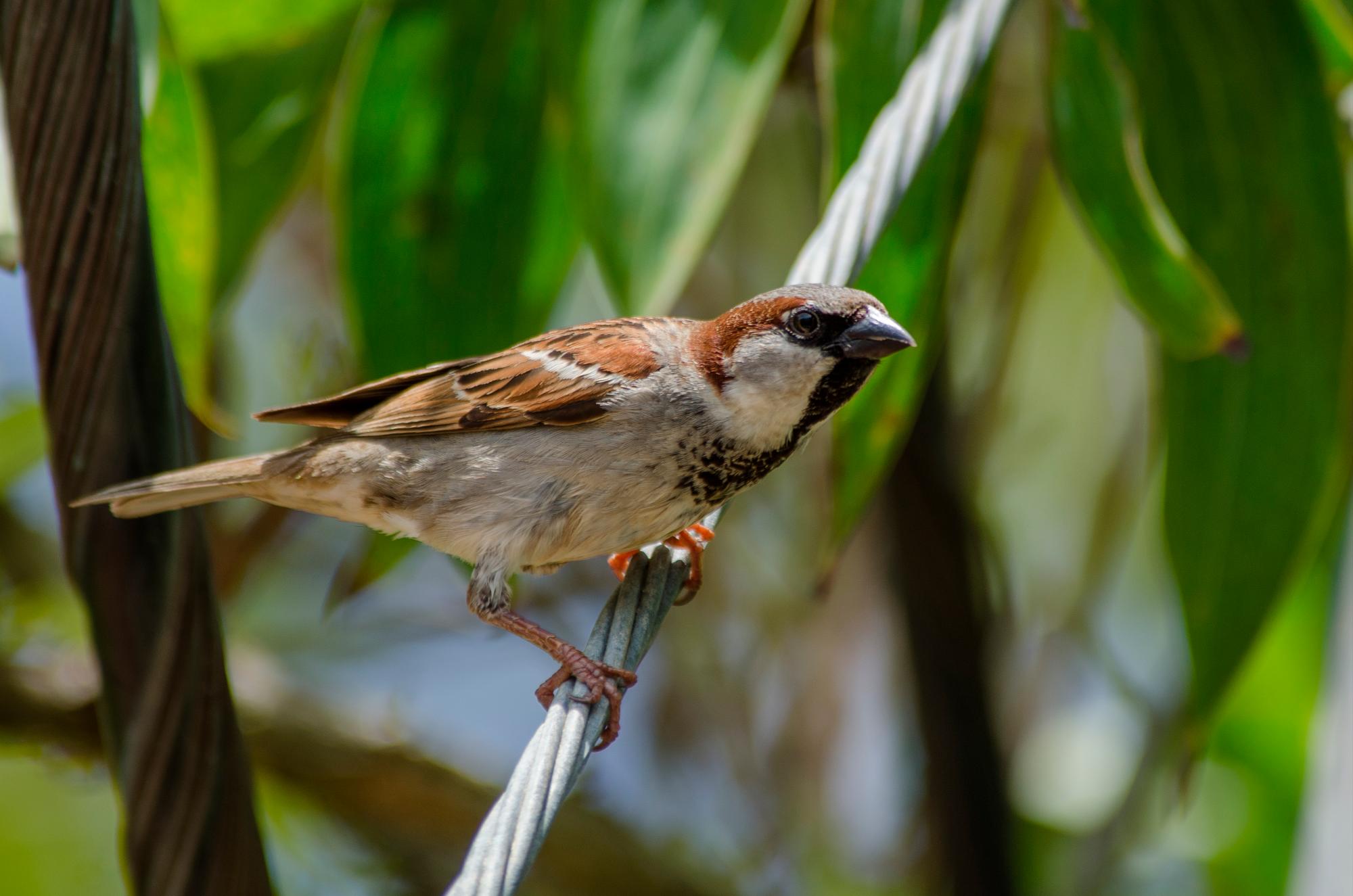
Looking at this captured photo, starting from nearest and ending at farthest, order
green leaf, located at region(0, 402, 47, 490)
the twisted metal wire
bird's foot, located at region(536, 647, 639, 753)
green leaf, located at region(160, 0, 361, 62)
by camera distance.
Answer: the twisted metal wire
bird's foot, located at region(536, 647, 639, 753)
green leaf, located at region(160, 0, 361, 62)
green leaf, located at region(0, 402, 47, 490)

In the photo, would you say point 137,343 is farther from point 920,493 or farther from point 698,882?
point 698,882

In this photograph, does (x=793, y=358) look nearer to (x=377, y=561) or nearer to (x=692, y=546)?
(x=692, y=546)

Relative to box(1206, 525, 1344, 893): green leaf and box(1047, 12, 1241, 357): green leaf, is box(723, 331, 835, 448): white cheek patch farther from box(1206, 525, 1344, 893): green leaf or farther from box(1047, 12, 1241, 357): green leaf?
box(1206, 525, 1344, 893): green leaf

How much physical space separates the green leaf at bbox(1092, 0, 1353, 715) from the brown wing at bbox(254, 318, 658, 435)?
4.66ft

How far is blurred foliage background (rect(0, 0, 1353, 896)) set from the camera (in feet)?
9.53

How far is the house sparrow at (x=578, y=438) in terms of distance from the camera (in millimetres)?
2658

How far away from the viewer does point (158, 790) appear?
2.03m

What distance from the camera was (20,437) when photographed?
4.76 metres

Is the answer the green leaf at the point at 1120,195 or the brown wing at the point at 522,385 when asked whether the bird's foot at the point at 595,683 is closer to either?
the brown wing at the point at 522,385

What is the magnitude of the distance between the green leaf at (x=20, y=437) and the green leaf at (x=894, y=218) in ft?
10.4

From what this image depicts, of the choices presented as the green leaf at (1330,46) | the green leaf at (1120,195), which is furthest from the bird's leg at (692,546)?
the green leaf at (1330,46)

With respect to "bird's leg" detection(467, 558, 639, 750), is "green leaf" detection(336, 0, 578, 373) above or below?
above

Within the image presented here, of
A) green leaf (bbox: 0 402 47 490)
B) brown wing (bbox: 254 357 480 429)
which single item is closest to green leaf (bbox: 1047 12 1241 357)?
brown wing (bbox: 254 357 480 429)

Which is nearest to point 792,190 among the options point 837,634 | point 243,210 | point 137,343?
point 837,634
